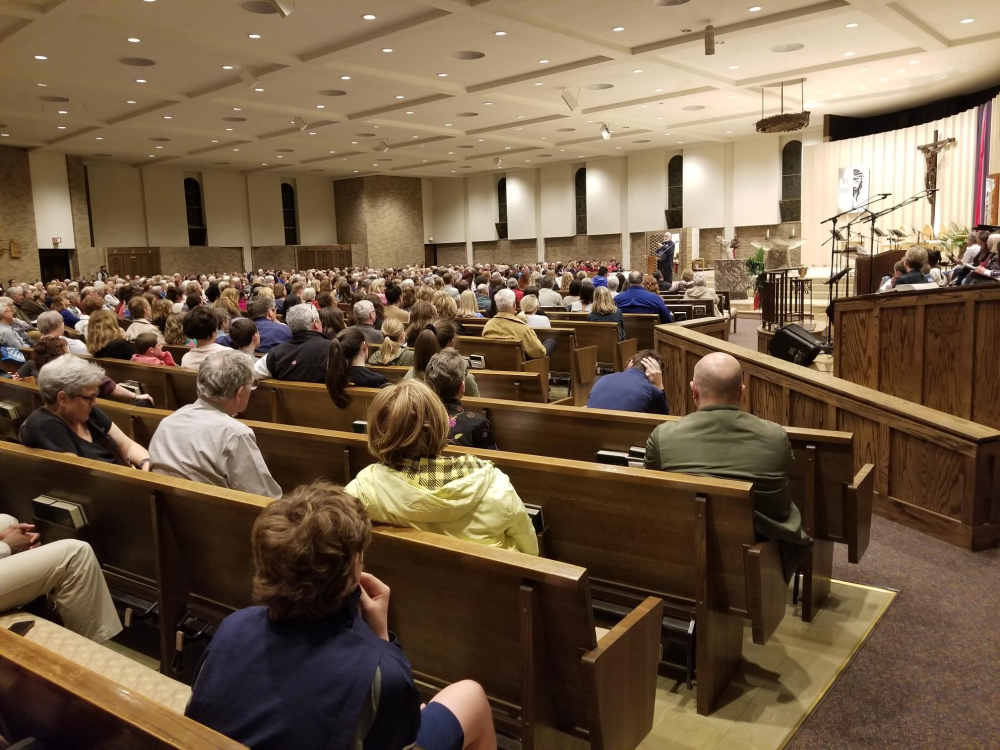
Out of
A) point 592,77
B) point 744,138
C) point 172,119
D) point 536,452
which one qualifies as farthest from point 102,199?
point 536,452

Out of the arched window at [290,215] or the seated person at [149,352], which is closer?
the seated person at [149,352]

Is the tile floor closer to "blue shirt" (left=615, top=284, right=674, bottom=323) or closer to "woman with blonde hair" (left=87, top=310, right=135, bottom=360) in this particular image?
"woman with blonde hair" (left=87, top=310, right=135, bottom=360)

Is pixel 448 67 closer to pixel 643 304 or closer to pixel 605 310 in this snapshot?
pixel 643 304

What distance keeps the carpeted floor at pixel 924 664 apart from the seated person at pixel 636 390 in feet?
3.67

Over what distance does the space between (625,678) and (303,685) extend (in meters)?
0.94

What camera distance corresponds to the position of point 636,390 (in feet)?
12.0

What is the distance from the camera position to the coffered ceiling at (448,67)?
9023mm

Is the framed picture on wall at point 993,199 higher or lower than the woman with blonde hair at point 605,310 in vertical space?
higher

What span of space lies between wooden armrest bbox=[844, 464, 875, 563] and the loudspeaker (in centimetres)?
294

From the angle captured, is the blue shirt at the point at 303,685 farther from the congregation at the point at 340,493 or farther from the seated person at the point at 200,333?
the seated person at the point at 200,333

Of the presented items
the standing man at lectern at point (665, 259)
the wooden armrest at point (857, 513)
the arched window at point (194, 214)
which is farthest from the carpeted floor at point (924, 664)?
the arched window at point (194, 214)

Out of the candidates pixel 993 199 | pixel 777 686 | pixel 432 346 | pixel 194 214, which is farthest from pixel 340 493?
pixel 194 214

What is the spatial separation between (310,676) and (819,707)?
184 cm

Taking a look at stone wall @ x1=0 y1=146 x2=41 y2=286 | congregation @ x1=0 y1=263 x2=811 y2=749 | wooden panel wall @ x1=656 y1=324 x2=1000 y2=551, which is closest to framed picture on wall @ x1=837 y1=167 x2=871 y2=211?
wooden panel wall @ x1=656 y1=324 x2=1000 y2=551
